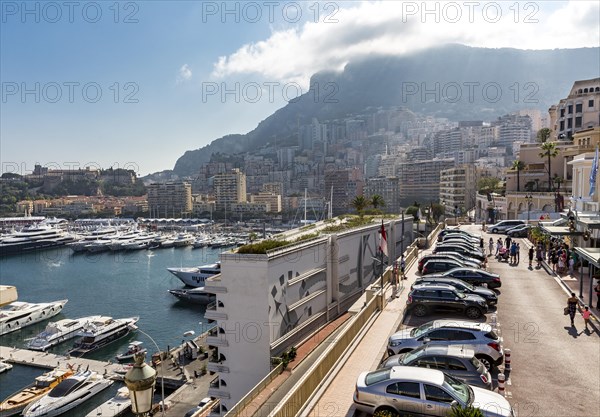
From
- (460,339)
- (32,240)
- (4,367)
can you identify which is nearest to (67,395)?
(4,367)

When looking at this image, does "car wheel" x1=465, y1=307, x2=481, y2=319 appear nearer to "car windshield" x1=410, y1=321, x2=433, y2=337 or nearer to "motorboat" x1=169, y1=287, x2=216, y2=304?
"car windshield" x1=410, y1=321, x2=433, y2=337

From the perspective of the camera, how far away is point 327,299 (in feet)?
77.3

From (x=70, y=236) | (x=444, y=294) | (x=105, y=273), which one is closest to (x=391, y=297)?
(x=444, y=294)

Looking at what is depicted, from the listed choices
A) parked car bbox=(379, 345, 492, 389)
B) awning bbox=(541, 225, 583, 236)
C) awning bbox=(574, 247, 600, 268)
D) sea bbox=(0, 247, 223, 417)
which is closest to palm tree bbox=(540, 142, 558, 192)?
awning bbox=(541, 225, 583, 236)

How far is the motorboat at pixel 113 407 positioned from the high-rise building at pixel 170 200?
154 metres

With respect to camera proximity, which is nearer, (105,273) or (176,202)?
(105,273)

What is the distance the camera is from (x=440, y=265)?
20391 millimetres

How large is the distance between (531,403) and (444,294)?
18.9ft

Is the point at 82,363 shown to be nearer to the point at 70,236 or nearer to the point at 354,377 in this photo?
the point at 354,377

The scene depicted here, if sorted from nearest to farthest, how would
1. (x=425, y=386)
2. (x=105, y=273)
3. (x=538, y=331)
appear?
(x=425, y=386)
(x=538, y=331)
(x=105, y=273)

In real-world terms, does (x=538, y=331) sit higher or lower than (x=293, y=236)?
lower

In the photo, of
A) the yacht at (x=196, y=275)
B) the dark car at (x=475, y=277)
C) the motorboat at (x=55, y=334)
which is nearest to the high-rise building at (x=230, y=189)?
the yacht at (x=196, y=275)

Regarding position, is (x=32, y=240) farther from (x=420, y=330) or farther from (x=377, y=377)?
(x=377, y=377)

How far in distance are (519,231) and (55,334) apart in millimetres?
43896
